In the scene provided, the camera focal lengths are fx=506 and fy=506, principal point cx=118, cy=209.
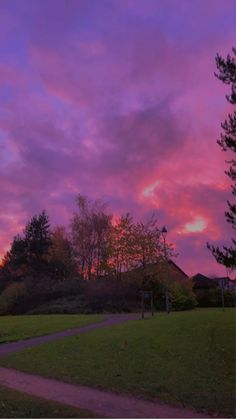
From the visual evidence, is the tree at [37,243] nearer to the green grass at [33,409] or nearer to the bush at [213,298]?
the bush at [213,298]

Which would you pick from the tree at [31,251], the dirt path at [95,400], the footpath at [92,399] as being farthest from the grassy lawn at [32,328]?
the tree at [31,251]

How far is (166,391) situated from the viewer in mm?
10703

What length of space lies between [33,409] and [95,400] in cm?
158

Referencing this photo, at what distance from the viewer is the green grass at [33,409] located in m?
8.59

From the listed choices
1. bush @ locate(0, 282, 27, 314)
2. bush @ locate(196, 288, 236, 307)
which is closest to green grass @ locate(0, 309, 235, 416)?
bush @ locate(0, 282, 27, 314)

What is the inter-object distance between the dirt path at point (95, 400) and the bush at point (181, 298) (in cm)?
3228

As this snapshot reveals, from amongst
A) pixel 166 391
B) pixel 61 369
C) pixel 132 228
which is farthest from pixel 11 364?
pixel 132 228

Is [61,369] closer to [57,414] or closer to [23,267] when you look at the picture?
[57,414]

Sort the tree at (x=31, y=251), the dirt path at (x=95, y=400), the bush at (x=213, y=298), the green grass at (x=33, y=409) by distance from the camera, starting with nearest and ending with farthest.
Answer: the green grass at (x=33, y=409)
the dirt path at (x=95, y=400)
the bush at (x=213, y=298)
the tree at (x=31, y=251)

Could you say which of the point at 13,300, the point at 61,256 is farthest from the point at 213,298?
the point at 61,256

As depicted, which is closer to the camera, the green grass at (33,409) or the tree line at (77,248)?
the green grass at (33,409)

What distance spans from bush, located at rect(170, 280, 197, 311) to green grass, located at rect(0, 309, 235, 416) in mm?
23944

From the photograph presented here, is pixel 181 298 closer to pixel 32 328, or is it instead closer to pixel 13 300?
pixel 13 300

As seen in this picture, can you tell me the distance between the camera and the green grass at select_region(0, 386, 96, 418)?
859cm
